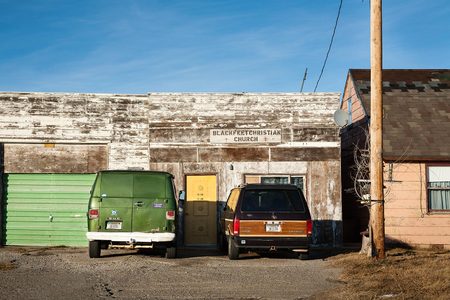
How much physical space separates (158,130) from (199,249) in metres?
3.99

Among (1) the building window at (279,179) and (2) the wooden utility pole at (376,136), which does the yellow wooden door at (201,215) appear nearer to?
(1) the building window at (279,179)

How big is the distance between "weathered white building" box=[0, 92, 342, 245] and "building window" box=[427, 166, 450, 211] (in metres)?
2.83

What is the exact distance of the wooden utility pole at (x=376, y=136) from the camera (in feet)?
45.4

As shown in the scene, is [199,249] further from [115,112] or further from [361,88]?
[361,88]

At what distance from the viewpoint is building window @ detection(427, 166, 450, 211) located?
19.3m

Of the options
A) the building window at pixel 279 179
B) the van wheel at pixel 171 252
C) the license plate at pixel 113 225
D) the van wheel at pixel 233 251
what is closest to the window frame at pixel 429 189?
the building window at pixel 279 179

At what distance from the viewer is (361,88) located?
72.7 feet

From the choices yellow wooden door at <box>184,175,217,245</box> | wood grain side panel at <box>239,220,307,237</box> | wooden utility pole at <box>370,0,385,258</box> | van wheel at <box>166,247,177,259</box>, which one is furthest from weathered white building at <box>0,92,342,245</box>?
wooden utility pole at <box>370,0,385,258</box>

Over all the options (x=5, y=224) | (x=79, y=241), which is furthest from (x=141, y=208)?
(x=5, y=224)

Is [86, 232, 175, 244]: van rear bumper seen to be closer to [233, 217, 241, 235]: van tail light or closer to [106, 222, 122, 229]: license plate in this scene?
[106, 222, 122, 229]: license plate

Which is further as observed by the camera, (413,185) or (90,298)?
(413,185)

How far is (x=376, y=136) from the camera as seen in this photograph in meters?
14.0

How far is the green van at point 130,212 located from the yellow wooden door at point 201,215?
466 centimetres

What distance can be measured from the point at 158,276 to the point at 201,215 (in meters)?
7.74
